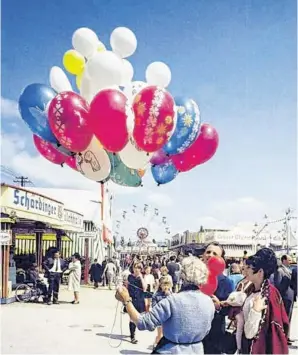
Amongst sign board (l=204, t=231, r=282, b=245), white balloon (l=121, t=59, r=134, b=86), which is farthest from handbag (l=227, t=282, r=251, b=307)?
sign board (l=204, t=231, r=282, b=245)

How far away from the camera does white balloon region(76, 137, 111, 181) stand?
18.6 ft

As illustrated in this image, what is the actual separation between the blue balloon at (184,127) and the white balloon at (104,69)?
813mm

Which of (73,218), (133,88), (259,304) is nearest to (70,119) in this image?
(133,88)

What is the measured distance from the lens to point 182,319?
2916 mm

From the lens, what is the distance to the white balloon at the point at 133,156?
568 centimetres

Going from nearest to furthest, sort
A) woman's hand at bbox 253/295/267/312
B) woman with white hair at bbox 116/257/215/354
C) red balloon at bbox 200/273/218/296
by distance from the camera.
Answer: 1. woman with white hair at bbox 116/257/215/354
2. woman's hand at bbox 253/295/267/312
3. red balloon at bbox 200/273/218/296

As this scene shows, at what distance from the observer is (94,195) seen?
22281mm

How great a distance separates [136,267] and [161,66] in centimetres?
314

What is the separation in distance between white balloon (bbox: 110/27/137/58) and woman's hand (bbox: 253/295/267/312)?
11.4ft

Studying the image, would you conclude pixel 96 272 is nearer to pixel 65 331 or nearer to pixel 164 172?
pixel 65 331

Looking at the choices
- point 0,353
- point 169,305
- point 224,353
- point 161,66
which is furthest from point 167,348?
point 161,66

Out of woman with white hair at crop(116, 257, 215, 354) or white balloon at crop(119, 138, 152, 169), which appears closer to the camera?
woman with white hair at crop(116, 257, 215, 354)

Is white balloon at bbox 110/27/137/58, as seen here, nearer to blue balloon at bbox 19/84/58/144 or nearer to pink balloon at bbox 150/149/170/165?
blue balloon at bbox 19/84/58/144

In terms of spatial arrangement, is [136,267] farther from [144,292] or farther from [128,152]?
[128,152]
